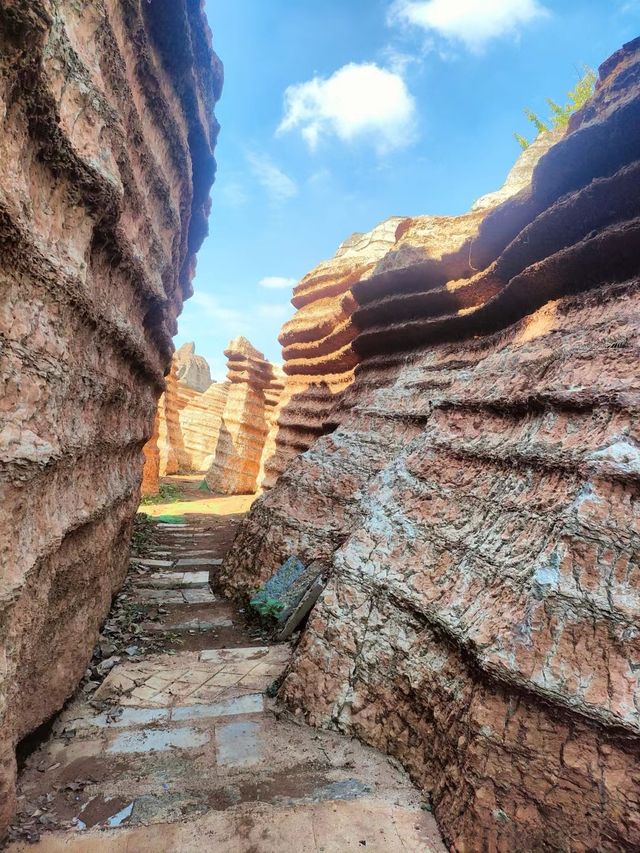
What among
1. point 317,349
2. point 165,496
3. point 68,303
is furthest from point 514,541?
point 165,496

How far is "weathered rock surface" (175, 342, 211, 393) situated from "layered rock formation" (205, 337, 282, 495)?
687 inches

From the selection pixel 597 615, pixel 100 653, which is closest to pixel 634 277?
pixel 597 615

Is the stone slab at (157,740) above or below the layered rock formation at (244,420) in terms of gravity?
below

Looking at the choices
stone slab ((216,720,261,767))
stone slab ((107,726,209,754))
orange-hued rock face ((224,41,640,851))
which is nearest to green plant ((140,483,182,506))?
orange-hued rock face ((224,41,640,851))

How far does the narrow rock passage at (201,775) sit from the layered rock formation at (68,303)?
10.5 inches

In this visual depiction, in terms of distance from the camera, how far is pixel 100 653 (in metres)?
3.50

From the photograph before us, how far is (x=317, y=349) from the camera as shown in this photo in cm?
1080

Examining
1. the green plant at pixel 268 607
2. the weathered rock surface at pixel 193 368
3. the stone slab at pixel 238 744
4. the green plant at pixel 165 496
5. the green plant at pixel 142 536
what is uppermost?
the weathered rock surface at pixel 193 368

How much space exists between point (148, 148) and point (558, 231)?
3.65 metres

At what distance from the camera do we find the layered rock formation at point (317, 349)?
9984mm

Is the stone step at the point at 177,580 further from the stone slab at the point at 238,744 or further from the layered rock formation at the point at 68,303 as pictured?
the stone slab at the point at 238,744

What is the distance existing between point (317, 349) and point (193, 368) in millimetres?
26417

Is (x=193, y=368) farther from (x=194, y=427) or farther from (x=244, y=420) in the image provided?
(x=244, y=420)

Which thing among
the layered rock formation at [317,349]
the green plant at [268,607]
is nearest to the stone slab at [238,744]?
the green plant at [268,607]
